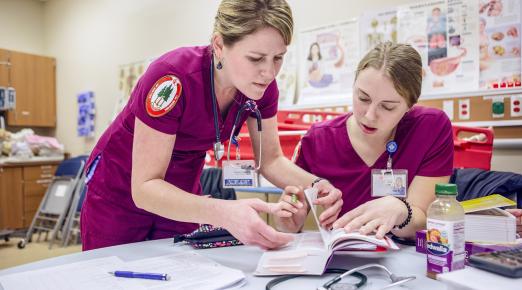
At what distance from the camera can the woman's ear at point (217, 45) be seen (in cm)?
105

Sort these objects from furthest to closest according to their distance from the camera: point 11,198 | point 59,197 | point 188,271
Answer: point 11,198 → point 59,197 → point 188,271

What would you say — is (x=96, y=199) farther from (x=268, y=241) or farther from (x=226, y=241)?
(x=268, y=241)

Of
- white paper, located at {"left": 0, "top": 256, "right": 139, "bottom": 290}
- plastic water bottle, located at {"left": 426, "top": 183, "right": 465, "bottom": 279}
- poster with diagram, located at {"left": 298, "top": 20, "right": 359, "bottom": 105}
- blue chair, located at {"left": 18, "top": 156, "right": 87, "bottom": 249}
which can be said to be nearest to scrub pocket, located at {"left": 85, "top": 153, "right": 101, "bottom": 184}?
white paper, located at {"left": 0, "top": 256, "right": 139, "bottom": 290}

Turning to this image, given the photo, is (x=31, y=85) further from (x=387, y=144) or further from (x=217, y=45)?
(x=387, y=144)

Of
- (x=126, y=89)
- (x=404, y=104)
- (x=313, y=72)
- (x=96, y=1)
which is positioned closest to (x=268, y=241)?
(x=404, y=104)

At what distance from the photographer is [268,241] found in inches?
35.5

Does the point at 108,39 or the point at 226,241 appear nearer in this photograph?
the point at 226,241

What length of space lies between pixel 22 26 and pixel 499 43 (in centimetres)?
553

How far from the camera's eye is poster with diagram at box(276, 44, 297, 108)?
3236mm

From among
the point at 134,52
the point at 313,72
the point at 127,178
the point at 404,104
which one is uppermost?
the point at 134,52

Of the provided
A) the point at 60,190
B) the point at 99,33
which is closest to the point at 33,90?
the point at 99,33

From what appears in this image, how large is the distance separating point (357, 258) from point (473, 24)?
2.01 metres

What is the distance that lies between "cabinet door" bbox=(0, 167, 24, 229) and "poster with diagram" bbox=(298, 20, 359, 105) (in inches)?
133

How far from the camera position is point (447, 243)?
72 cm
